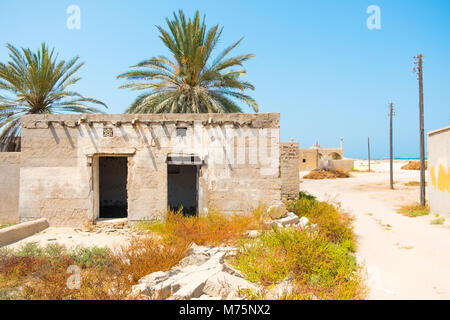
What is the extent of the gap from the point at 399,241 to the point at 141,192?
679 centimetres

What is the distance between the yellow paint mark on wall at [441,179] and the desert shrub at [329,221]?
12.3 feet

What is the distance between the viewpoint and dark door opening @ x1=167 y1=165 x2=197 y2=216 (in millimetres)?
11281

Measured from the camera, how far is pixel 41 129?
26.0 ft

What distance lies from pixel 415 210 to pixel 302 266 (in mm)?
8758

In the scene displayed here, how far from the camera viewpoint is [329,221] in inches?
279

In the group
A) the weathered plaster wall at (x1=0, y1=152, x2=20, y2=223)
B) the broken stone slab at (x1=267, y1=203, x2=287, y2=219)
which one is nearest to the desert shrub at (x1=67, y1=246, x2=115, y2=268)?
the broken stone slab at (x1=267, y1=203, x2=287, y2=219)

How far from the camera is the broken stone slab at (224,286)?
3.82 metres

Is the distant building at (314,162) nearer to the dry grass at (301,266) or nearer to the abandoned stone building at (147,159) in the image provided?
the abandoned stone building at (147,159)

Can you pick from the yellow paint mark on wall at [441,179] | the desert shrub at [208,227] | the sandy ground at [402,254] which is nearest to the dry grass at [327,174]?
the sandy ground at [402,254]

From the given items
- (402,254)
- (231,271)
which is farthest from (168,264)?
(402,254)

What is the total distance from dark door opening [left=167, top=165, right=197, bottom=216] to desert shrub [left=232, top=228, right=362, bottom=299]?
612cm

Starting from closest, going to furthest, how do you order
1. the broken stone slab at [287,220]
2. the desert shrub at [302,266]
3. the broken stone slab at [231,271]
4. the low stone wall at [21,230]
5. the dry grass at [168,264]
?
the dry grass at [168,264] → the desert shrub at [302,266] → the broken stone slab at [231,271] → the low stone wall at [21,230] → the broken stone slab at [287,220]
